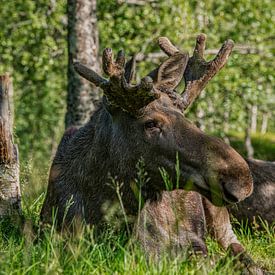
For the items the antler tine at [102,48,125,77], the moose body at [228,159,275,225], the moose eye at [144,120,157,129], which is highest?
the antler tine at [102,48,125,77]

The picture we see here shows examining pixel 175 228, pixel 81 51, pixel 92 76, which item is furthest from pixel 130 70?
pixel 81 51

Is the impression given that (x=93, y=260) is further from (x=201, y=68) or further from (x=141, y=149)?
(x=201, y=68)

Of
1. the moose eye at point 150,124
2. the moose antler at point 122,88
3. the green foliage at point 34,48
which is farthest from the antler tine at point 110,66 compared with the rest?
the green foliage at point 34,48

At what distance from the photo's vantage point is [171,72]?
21.9 feet

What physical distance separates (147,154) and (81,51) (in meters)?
5.58

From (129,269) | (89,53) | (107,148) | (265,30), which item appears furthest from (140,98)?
(265,30)

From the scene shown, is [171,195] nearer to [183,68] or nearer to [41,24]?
[183,68]

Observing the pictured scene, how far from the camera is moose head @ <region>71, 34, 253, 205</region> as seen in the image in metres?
5.33

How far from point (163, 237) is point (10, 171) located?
178 cm

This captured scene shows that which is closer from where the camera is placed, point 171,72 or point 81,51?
point 171,72

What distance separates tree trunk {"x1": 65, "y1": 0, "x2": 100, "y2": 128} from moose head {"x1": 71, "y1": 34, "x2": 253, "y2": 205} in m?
4.81

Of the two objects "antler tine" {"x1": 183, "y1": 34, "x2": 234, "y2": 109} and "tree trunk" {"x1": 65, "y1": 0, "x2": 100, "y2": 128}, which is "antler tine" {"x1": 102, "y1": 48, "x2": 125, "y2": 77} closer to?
"antler tine" {"x1": 183, "y1": 34, "x2": 234, "y2": 109}

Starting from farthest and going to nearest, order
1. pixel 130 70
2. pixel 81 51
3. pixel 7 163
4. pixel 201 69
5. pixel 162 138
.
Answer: pixel 81 51
pixel 7 163
pixel 201 69
pixel 130 70
pixel 162 138

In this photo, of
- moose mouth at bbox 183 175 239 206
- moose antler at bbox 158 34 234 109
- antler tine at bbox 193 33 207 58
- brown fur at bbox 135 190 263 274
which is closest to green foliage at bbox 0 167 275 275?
brown fur at bbox 135 190 263 274
